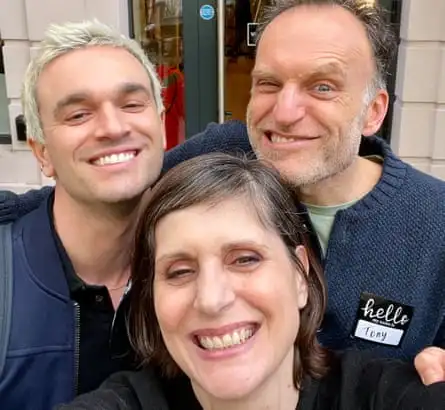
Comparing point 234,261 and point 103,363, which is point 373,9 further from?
point 103,363

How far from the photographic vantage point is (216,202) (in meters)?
1.62

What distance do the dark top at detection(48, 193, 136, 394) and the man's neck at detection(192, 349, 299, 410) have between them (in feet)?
1.39

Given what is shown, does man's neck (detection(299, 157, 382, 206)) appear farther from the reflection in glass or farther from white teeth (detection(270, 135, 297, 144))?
the reflection in glass

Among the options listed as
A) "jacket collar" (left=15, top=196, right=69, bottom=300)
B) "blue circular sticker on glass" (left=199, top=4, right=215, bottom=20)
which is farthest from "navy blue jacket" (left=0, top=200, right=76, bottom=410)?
"blue circular sticker on glass" (left=199, top=4, right=215, bottom=20)

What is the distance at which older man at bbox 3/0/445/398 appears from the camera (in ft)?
6.78

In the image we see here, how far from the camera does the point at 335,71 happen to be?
2059 millimetres

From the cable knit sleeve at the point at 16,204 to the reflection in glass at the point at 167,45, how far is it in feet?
10.3

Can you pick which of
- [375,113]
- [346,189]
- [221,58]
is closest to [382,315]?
[346,189]

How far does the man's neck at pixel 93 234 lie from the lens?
2109 mm

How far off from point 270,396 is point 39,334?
73cm

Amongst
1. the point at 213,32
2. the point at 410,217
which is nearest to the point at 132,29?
the point at 213,32

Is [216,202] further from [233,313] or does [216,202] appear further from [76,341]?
[76,341]

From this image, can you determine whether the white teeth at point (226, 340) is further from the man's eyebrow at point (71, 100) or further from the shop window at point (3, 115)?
the shop window at point (3, 115)

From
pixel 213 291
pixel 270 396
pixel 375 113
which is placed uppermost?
pixel 375 113
